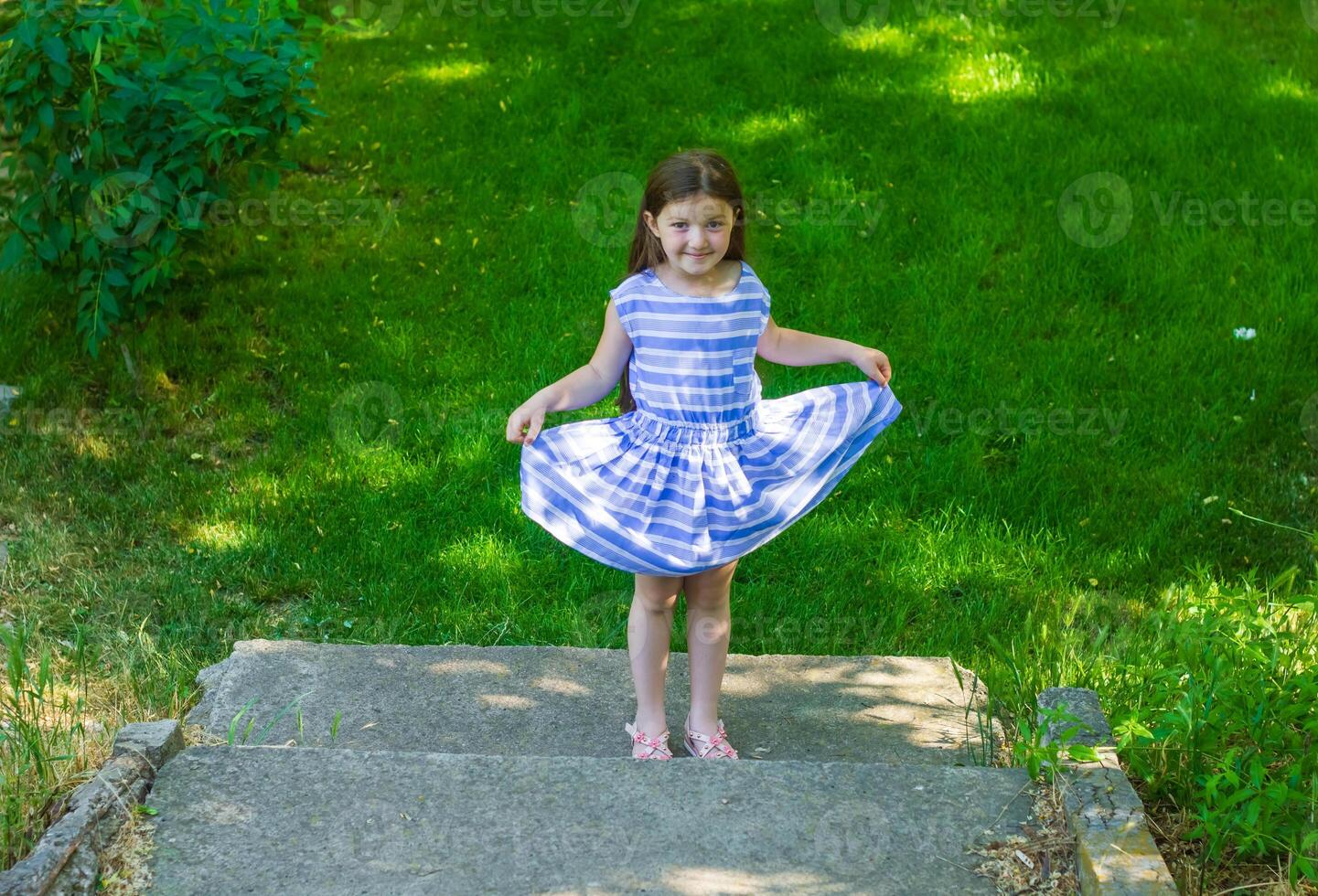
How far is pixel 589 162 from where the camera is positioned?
22.4 ft

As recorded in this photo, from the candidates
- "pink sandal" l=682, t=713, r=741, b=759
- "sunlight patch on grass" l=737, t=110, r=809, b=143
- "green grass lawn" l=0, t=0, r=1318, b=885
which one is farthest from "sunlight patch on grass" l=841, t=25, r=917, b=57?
"pink sandal" l=682, t=713, r=741, b=759

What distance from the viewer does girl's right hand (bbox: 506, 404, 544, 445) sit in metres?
3.18

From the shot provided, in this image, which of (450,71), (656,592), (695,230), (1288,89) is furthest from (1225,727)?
(450,71)

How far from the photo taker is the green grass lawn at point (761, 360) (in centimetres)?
448

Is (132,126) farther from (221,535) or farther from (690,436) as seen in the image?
(690,436)

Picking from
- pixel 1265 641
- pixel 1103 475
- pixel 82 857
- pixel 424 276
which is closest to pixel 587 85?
pixel 424 276

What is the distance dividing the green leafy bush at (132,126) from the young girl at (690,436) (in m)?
2.31

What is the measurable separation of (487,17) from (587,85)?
1.10m

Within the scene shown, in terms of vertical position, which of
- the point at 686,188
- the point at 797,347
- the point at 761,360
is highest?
the point at 686,188

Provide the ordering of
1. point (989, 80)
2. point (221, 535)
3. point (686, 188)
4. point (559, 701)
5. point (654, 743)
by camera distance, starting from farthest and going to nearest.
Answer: point (989, 80)
point (221, 535)
point (559, 701)
point (654, 743)
point (686, 188)

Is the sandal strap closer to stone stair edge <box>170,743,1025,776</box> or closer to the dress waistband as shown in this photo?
stone stair edge <box>170,743,1025,776</box>

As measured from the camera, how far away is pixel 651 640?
3336mm

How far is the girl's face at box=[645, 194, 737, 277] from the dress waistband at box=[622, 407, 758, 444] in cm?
38

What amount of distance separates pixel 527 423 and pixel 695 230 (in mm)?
619
